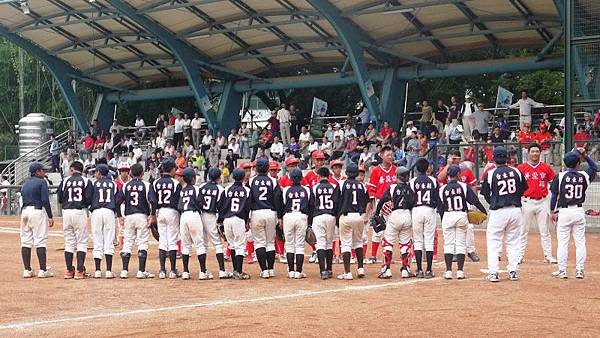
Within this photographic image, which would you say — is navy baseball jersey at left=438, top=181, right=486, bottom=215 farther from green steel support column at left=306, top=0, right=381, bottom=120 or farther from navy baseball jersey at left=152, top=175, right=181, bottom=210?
green steel support column at left=306, top=0, right=381, bottom=120

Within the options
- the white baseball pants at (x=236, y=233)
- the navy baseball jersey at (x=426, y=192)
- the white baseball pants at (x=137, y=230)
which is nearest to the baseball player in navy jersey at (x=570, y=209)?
the navy baseball jersey at (x=426, y=192)

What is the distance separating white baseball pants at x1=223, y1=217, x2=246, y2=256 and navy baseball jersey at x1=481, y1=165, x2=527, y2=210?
421 centimetres

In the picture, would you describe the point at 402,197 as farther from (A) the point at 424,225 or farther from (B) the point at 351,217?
(B) the point at 351,217

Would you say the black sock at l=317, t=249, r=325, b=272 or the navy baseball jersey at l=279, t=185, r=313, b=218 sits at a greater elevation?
the navy baseball jersey at l=279, t=185, r=313, b=218

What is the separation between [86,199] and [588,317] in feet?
30.1

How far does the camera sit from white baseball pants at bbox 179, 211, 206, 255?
1619cm

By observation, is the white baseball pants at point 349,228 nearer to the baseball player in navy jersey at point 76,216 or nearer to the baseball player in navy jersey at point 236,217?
the baseball player in navy jersey at point 236,217

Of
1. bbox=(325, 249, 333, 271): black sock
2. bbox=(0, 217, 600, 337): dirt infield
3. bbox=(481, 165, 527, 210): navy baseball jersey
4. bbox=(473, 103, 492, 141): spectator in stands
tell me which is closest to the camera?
bbox=(0, 217, 600, 337): dirt infield

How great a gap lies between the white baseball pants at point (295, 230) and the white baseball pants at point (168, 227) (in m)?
1.98

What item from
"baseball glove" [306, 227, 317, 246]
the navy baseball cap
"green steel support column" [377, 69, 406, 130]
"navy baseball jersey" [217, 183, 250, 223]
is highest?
"green steel support column" [377, 69, 406, 130]

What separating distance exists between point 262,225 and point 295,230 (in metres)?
0.58

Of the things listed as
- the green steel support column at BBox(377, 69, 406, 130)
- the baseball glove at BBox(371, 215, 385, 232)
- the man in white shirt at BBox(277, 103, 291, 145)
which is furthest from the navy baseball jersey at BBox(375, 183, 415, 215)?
the man in white shirt at BBox(277, 103, 291, 145)

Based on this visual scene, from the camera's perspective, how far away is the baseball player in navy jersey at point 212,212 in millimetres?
16281

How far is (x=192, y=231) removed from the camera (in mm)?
16219
